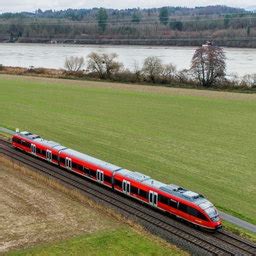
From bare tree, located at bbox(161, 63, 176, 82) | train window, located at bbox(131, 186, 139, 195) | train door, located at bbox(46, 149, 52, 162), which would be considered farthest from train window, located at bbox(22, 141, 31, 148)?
bare tree, located at bbox(161, 63, 176, 82)

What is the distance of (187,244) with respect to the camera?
25.3 m

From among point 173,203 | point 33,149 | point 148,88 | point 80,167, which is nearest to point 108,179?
point 80,167

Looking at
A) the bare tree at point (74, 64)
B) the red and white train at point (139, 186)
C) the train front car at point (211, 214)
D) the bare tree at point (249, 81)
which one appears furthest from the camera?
the bare tree at point (74, 64)

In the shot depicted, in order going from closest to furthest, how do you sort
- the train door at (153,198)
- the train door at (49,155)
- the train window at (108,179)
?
the train door at (153,198), the train window at (108,179), the train door at (49,155)

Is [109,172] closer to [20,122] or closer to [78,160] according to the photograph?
[78,160]

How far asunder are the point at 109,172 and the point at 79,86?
55940 mm

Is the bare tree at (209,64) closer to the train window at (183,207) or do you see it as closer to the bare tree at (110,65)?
the bare tree at (110,65)

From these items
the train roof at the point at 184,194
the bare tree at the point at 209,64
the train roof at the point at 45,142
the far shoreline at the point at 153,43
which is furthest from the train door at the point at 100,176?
the far shoreline at the point at 153,43

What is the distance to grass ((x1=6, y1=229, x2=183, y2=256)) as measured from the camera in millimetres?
23719

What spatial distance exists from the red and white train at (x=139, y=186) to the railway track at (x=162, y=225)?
1.61 ft

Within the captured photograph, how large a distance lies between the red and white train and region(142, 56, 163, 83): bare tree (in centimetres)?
5297

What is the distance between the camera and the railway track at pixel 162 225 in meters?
25.1

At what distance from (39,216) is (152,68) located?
67100mm

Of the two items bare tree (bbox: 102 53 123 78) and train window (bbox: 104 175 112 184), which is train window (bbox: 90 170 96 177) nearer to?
train window (bbox: 104 175 112 184)
